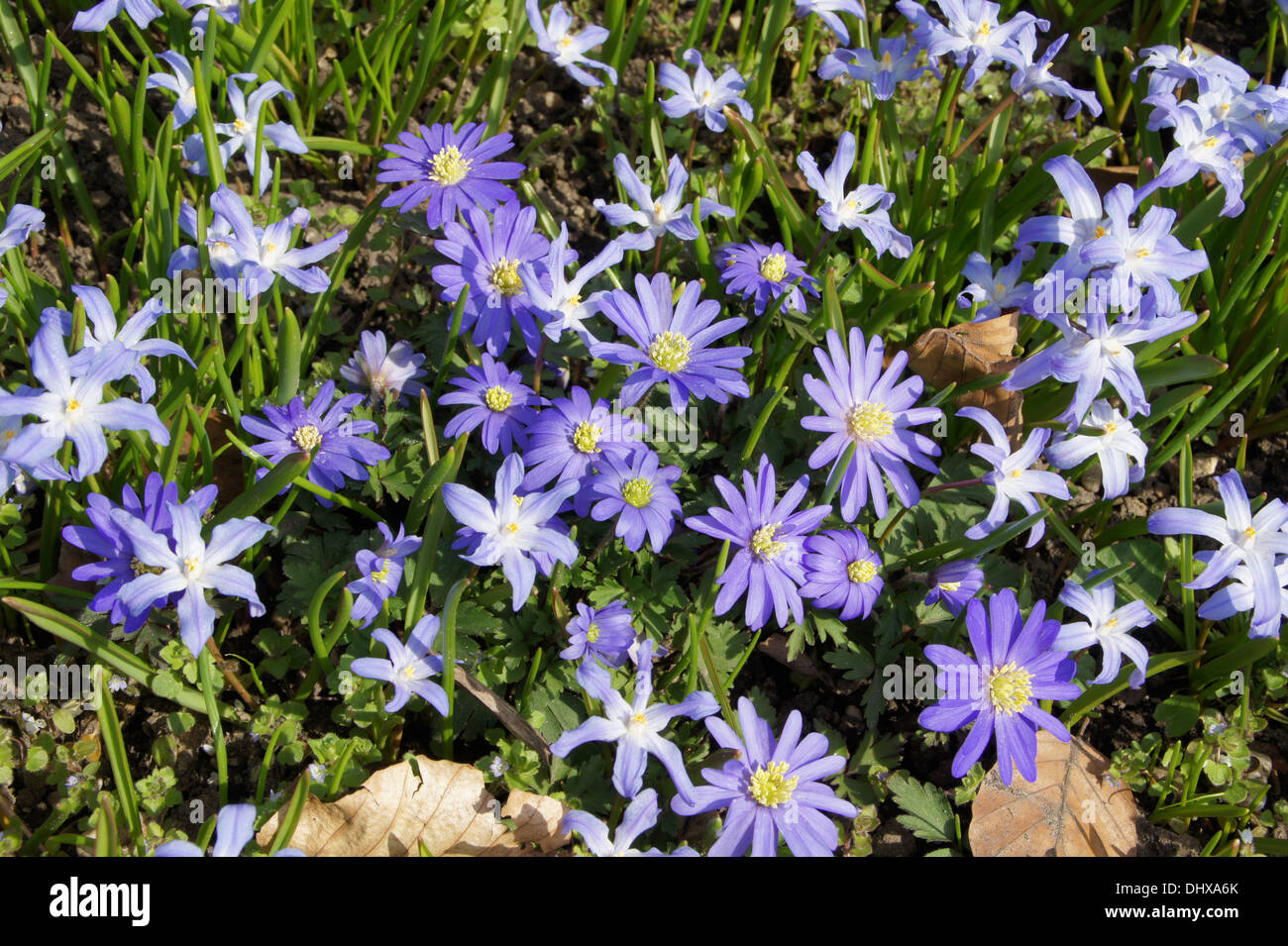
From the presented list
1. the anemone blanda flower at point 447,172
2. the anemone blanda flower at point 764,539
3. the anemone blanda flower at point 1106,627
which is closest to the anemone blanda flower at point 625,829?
the anemone blanda flower at point 764,539

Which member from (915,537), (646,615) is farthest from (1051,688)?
(646,615)

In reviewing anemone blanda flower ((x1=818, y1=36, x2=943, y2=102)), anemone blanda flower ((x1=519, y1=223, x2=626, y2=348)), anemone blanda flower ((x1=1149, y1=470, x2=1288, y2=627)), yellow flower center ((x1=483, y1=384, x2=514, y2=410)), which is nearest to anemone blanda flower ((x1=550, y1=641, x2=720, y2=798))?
yellow flower center ((x1=483, y1=384, x2=514, y2=410))

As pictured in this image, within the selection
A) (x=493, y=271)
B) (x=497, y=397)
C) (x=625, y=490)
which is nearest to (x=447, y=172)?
(x=493, y=271)

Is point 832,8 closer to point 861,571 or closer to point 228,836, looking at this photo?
point 861,571

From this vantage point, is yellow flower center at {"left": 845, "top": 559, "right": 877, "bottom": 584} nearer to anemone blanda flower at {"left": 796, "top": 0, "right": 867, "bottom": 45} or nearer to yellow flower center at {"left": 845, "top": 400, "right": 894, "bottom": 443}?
yellow flower center at {"left": 845, "top": 400, "right": 894, "bottom": 443}
